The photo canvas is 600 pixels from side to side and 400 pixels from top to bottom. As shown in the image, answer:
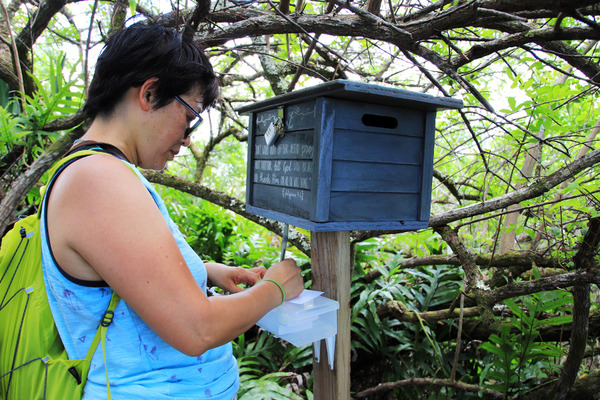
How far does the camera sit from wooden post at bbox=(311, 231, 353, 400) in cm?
135

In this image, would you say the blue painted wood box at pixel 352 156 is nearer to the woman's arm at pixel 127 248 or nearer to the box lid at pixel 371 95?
the box lid at pixel 371 95

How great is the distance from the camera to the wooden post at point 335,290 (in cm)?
135

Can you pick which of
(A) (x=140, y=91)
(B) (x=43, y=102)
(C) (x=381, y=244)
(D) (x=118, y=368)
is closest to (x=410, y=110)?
(A) (x=140, y=91)

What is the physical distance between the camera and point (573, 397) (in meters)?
1.89

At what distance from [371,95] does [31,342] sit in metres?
1.05

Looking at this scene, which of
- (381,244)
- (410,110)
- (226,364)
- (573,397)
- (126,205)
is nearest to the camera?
(126,205)

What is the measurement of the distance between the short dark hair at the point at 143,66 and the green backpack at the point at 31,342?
34 centimetres

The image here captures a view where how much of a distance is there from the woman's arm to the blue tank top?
47 mm

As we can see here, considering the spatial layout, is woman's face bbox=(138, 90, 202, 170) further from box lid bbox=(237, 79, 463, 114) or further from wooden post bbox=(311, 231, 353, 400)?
wooden post bbox=(311, 231, 353, 400)

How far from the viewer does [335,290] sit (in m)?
1.35

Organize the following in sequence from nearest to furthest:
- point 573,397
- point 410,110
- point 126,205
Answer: point 126,205, point 410,110, point 573,397

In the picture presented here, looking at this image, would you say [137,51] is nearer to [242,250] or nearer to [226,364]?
[226,364]

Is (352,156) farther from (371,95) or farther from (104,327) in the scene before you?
(104,327)

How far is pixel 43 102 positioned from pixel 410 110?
220cm
